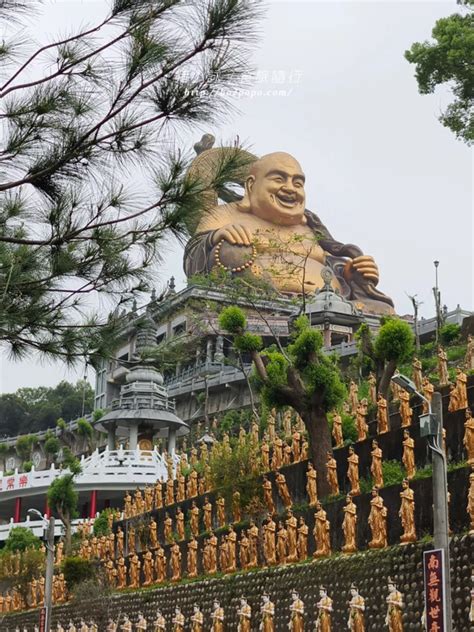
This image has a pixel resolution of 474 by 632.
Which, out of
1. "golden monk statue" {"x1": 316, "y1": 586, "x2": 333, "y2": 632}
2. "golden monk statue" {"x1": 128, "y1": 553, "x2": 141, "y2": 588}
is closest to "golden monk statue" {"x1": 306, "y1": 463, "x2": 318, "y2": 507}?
"golden monk statue" {"x1": 316, "y1": 586, "x2": 333, "y2": 632}

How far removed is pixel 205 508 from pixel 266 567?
12.9 feet

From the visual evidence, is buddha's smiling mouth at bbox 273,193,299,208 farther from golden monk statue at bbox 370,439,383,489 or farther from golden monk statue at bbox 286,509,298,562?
golden monk statue at bbox 370,439,383,489

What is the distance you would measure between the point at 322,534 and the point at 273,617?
51.2 inches

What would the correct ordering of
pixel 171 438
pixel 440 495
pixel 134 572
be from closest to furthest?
pixel 440 495 → pixel 134 572 → pixel 171 438

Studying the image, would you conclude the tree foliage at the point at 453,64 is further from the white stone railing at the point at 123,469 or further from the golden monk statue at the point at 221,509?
the white stone railing at the point at 123,469

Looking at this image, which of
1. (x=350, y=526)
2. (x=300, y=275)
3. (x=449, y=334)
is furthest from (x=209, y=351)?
(x=350, y=526)

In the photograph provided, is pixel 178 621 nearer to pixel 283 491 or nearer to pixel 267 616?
pixel 283 491

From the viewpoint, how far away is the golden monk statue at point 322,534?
1390 centimetres

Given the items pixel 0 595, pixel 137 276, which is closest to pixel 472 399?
pixel 137 276

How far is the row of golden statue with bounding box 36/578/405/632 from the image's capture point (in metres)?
11.5

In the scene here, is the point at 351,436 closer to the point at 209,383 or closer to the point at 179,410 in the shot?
the point at 209,383

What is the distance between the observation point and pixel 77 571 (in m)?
21.5

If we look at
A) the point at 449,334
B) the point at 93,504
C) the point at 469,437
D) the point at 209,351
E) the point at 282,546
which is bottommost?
the point at 282,546

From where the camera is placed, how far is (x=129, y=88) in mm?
7234
